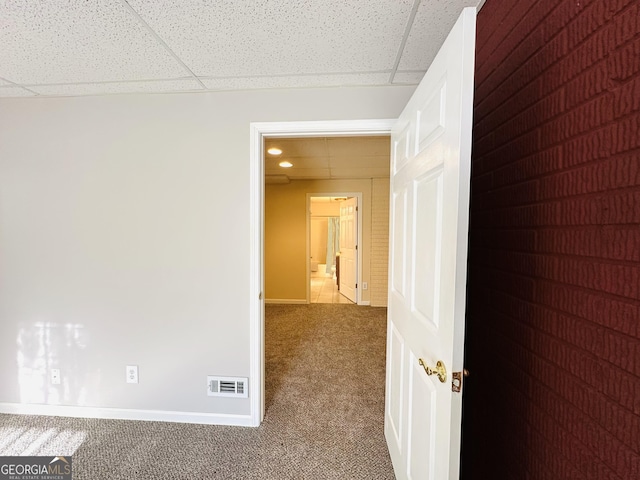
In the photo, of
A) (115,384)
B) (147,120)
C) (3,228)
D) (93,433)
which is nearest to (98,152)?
(147,120)

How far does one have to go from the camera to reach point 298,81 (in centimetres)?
162

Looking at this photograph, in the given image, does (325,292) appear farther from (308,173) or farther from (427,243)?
(427,243)

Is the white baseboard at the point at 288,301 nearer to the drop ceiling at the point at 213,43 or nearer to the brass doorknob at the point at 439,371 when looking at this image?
the drop ceiling at the point at 213,43

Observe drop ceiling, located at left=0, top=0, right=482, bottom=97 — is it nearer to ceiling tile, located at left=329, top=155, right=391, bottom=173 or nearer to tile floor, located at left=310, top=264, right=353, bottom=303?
ceiling tile, located at left=329, top=155, right=391, bottom=173

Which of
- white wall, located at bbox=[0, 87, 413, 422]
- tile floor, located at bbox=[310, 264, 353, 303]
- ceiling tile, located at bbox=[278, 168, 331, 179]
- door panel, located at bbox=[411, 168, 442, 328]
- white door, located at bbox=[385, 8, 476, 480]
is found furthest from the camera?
tile floor, located at bbox=[310, 264, 353, 303]

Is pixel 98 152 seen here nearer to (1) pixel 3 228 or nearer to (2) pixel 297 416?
(1) pixel 3 228

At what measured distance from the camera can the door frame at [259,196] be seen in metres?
1.68

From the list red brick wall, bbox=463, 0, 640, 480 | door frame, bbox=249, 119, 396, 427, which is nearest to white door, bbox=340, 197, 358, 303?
door frame, bbox=249, 119, 396, 427

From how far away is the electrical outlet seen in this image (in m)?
1.82

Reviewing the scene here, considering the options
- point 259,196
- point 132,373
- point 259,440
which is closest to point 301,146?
point 259,196

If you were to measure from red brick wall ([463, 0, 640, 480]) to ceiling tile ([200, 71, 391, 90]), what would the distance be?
0.60m

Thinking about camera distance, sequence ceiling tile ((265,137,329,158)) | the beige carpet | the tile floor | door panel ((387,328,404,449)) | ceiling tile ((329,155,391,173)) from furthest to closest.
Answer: the tile floor → ceiling tile ((329,155,391,173)) → ceiling tile ((265,137,329,158)) → the beige carpet → door panel ((387,328,404,449))

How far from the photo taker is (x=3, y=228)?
1812 millimetres

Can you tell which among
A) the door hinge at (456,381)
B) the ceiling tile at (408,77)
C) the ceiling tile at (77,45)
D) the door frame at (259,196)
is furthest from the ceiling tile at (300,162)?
the door hinge at (456,381)
